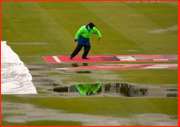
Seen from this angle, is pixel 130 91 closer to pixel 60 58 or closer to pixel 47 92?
pixel 47 92

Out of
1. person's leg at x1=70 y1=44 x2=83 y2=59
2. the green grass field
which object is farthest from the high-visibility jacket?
the green grass field

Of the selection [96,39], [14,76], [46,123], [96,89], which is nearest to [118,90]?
[96,89]

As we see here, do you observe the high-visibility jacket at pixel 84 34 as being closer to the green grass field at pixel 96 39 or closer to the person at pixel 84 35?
the person at pixel 84 35

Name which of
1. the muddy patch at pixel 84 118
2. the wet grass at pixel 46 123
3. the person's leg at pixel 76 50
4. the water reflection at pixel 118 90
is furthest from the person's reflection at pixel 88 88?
the person's leg at pixel 76 50

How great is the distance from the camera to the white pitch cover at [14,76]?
1548cm

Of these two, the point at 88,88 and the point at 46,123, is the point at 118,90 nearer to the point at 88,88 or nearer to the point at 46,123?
the point at 88,88

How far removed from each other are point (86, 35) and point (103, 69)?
6.50 ft

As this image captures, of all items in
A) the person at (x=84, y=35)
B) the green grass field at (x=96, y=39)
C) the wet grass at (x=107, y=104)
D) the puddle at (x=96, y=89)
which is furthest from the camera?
the person at (x=84, y=35)

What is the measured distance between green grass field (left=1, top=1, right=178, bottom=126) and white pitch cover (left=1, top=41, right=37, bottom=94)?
1.43 feet

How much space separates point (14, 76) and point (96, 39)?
8.40 metres

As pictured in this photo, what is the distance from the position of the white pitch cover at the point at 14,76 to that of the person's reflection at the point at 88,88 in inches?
61.6

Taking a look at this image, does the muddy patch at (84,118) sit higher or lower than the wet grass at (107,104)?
lower

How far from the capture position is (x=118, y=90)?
623 inches

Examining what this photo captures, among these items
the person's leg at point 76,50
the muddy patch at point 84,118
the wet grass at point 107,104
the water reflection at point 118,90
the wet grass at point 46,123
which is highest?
the person's leg at point 76,50
